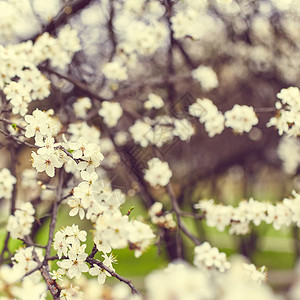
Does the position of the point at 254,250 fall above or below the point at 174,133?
above

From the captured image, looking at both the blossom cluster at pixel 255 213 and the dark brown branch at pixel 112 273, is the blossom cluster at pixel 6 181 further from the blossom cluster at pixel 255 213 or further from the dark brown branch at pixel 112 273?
the blossom cluster at pixel 255 213

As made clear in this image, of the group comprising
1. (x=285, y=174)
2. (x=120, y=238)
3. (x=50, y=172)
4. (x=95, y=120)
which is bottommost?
(x=120, y=238)

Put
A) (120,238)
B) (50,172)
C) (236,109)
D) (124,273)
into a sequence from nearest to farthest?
(120,238) → (50,172) → (236,109) → (124,273)

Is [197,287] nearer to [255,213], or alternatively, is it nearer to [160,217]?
[255,213]

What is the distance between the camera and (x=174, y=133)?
153 inches

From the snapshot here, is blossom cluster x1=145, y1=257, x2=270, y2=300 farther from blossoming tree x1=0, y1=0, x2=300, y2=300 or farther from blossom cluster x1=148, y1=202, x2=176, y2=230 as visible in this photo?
blossom cluster x1=148, y1=202, x2=176, y2=230

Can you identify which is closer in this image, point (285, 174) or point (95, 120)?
point (95, 120)

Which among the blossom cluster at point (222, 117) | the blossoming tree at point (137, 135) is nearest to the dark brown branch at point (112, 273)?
the blossoming tree at point (137, 135)

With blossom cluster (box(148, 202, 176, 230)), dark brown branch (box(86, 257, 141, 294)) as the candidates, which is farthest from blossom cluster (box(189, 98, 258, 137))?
dark brown branch (box(86, 257, 141, 294))

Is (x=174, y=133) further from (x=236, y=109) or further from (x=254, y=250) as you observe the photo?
(x=254, y=250)

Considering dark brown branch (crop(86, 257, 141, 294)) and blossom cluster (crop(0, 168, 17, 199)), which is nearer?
dark brown branch (crop(86, 257, 141, 294))

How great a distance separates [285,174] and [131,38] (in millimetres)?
4573

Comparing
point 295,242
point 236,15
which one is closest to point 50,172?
point 236,15

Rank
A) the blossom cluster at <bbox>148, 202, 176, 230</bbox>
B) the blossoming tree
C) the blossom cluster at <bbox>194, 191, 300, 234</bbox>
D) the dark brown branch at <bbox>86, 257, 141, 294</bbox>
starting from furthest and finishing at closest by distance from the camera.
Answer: the blossom cluster at <bbox>148, 202, 176, 230</bbox> → the blossom cluster at <bbox>194, 191, 300, 234</bbox> → the blossoming tree → the dark brown branch at <bbox>86, 257, 141, 294</bbox>
